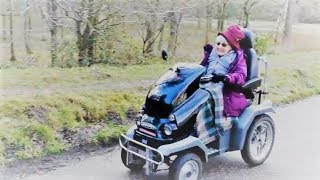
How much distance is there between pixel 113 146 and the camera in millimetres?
1621

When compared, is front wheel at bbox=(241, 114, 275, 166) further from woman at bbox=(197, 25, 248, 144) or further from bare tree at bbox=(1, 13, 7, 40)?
bare tree at bbox=(1, 13, 7, 40)

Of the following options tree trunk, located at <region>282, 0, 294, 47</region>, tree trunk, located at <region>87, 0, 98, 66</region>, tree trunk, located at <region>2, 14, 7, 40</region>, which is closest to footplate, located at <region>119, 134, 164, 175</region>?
tree trunk, located at <region>87, 0, 98, 66</region>

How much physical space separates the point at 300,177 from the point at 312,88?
0.36 meters

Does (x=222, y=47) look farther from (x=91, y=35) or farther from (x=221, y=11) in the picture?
(x=91, y=35)

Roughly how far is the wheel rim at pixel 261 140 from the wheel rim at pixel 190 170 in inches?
10.9

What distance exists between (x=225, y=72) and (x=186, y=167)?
316mm

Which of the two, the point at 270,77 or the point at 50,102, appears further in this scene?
the point at 270,77

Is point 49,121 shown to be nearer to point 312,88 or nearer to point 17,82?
point 17,82

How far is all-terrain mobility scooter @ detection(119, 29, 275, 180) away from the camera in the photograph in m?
1.48

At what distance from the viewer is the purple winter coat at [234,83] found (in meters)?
1.58

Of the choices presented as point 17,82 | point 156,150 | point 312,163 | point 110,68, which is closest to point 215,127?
point 156,150

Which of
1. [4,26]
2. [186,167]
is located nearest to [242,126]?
[186,167]

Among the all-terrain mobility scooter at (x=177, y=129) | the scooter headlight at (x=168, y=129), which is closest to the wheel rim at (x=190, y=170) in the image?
the all-terrain mobility scooter at (x=177, y=129)

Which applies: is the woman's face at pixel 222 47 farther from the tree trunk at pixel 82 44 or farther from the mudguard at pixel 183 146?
the tree trunk at pixel 82 44
